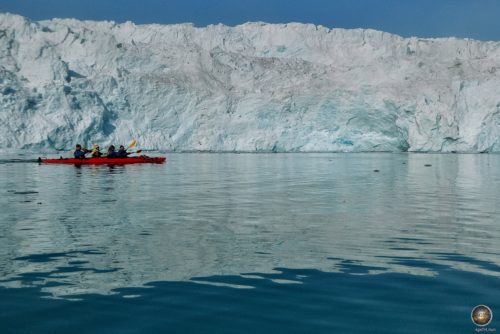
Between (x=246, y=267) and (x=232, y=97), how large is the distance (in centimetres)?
4819

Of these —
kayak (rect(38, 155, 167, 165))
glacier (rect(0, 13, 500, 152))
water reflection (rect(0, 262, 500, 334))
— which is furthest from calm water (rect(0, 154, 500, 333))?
glacier (rect(0, 13, 500, 152))

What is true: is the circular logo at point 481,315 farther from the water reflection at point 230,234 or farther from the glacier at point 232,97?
the glacier at point 232,97

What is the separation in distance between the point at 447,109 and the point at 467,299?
45469mm

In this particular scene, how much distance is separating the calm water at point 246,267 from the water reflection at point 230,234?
0.02 metres

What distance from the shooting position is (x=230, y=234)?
8.48 m

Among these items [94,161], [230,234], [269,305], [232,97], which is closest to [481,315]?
[269,305]

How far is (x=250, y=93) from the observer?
5372cm

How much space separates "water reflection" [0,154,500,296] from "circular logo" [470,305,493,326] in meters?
1.25

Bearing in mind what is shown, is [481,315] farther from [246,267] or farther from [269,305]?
[246,267]

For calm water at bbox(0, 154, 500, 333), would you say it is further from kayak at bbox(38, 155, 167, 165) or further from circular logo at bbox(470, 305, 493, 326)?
kayak at bbox(38, 155, 167, 165)

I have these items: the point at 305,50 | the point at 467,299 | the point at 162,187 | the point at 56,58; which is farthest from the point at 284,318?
the point at 305,50

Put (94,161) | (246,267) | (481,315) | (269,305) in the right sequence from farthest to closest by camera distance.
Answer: (94,161), (246,267), (269,305), (481,315)

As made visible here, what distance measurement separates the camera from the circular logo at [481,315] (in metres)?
4.33

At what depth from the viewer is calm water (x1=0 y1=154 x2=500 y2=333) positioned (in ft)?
14.9
